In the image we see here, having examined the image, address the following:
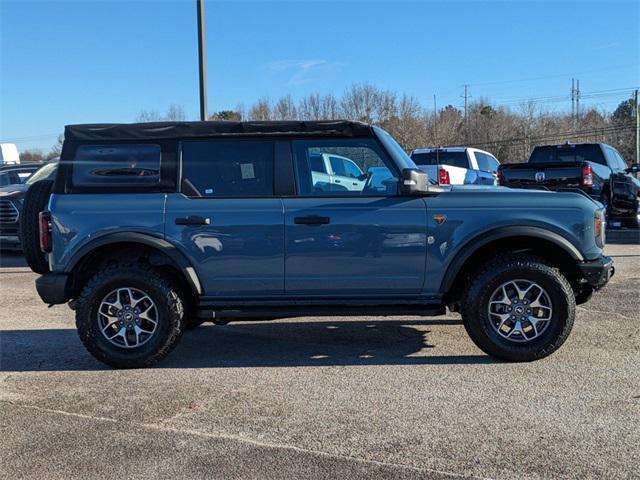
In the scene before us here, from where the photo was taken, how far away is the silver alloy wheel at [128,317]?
528 centimetres

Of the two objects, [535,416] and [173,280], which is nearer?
[535,416]

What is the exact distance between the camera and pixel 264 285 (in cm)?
527

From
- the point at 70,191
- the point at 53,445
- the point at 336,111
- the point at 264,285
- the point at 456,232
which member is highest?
the point at 336,111

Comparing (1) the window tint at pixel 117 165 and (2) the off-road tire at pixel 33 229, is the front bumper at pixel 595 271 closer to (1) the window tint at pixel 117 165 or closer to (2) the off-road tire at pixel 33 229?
(1) the window tint at pixel 117 165

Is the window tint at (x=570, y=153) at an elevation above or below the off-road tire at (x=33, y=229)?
above

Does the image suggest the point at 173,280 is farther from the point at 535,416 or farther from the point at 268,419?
the point at 535,416

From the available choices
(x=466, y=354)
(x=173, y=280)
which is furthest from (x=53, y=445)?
(x=466, y=354)

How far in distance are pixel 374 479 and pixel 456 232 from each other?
2.45m

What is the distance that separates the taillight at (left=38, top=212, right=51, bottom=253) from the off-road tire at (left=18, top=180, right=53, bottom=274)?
33 cm

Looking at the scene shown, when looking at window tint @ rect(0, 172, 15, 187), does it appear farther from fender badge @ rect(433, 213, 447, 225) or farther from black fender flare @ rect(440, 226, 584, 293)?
black fender flare @ rect(440, 226, 584, 293)

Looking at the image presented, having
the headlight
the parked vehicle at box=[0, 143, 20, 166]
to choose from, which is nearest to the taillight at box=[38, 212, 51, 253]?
the headlight

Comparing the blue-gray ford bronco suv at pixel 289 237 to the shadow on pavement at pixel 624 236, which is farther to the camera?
the shadow on pavement at pixel 624 236

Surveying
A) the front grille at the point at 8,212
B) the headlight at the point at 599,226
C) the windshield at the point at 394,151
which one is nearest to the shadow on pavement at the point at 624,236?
the headlight at the point at 599,226

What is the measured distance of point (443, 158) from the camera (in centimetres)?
1650
